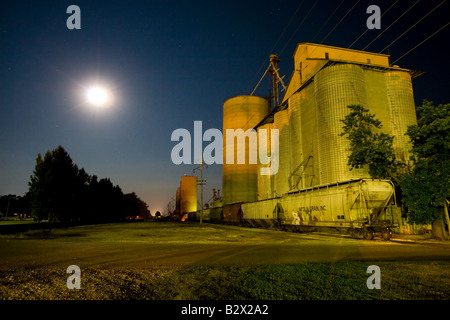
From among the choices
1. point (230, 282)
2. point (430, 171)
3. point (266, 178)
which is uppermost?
point (266, 178)

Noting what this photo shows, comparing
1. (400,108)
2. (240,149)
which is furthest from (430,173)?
(240,149)

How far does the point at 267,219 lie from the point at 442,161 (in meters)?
17.8

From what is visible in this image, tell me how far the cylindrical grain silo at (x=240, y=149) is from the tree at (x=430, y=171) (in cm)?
4551

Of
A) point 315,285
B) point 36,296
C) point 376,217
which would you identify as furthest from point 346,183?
point 36,296

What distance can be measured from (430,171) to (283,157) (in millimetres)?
27431

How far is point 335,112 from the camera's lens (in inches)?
1307

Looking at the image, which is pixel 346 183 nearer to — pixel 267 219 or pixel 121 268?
pixel 267 219

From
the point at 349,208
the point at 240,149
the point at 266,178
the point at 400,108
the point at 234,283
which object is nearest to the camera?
the point at 234,283

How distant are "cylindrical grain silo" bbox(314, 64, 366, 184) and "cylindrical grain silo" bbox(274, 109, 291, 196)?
35.4 feet

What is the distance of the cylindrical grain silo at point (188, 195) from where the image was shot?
351ft

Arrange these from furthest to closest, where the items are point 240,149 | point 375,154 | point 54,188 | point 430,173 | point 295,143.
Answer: point 240,149 → point 54,188 → point 295,143 → point 375,154 → point 430,173

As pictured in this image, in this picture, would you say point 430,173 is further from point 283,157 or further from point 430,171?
point 283,157

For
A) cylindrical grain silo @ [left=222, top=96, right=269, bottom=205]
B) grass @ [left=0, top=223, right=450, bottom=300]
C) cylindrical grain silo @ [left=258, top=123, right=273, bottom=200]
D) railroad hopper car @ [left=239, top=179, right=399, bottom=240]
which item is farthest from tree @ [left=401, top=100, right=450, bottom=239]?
cylindrical grain silo @ [left=222, top=96, right=269, bottom=205]
